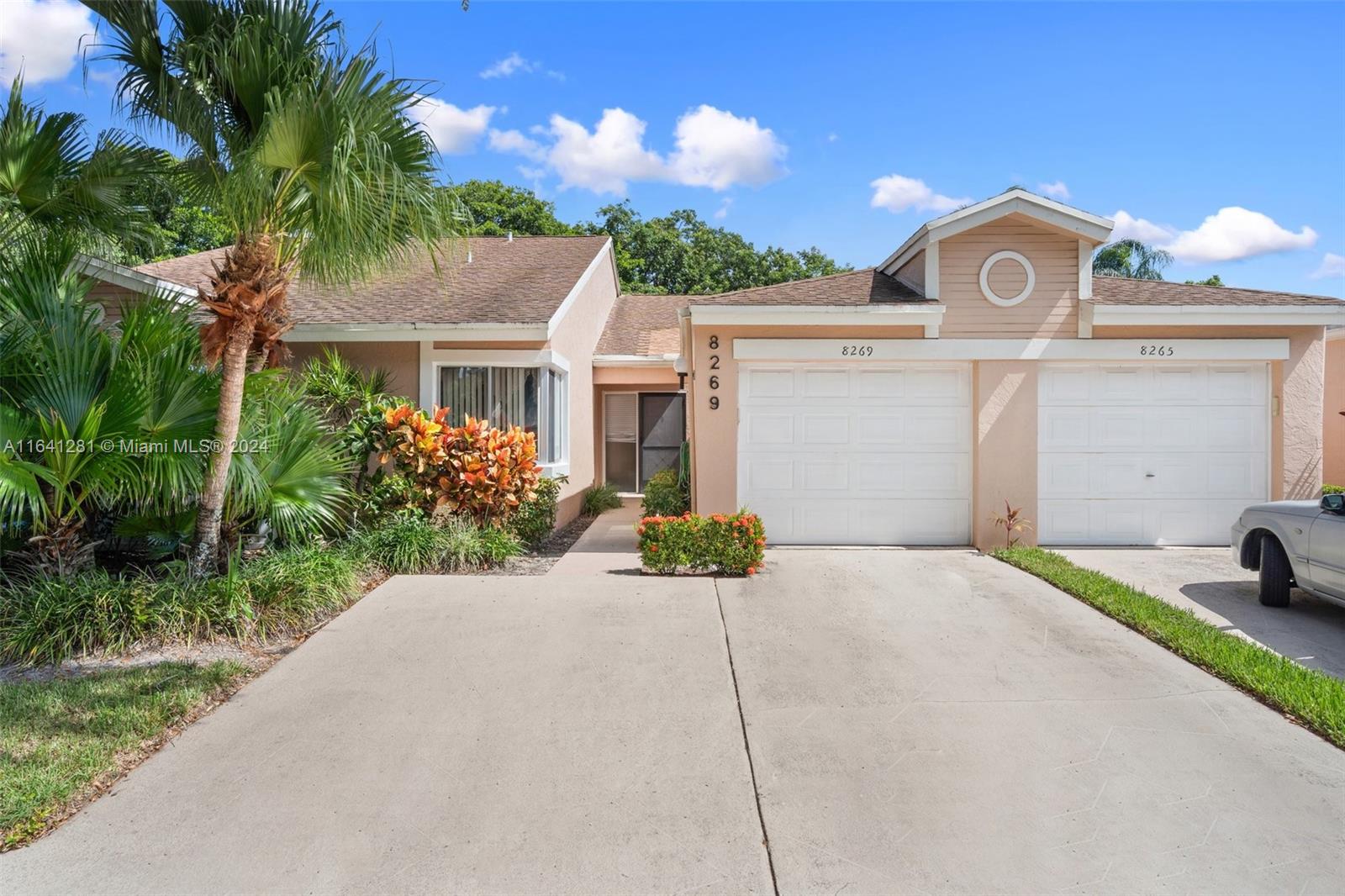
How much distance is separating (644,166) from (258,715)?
2646 centimetres

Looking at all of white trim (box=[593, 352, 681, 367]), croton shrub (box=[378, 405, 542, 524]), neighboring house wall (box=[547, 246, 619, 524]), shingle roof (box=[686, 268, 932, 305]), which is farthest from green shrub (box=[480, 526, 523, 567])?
white trim (box=[593, 352, 681, 367])

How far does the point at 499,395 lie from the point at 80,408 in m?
5.31

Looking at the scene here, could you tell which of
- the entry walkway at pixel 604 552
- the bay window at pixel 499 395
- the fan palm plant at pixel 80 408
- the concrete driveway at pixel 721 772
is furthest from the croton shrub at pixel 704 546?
the fan palm plant at pixel 80 408

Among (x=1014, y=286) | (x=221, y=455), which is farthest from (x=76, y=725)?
(x=1014, y=286)

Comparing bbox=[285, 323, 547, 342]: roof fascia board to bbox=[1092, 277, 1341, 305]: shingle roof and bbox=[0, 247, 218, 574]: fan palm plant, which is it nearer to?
bbox=[0, 247, 218, 574]: fan palm plant

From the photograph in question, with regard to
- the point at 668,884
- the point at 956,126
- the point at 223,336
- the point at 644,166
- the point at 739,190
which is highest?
the point at 644,166

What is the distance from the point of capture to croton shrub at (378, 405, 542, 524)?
30.2ft

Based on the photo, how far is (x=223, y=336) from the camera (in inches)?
260

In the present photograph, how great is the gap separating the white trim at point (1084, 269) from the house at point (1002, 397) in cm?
3

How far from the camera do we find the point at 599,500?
47.0ft

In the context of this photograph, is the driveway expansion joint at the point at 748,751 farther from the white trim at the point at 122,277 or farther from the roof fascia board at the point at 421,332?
the white trim at the point at 122,277

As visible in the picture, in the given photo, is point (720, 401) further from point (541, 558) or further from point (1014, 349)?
point (1014, 349)

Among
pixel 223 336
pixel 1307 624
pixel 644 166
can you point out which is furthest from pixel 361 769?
pixel 644 166

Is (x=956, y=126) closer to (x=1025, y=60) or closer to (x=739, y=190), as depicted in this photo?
(x=1025, y=60)
